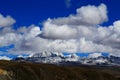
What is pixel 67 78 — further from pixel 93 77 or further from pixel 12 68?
pixel 12 68

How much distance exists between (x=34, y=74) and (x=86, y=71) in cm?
2243

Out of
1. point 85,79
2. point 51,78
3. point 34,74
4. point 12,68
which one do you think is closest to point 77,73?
point 85,79

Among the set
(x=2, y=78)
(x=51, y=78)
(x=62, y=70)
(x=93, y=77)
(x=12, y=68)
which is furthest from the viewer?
(x=93, y=77)

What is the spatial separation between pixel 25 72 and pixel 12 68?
3564 millimetres

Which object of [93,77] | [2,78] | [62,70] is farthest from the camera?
[93,77]

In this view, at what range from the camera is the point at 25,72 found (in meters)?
75.7

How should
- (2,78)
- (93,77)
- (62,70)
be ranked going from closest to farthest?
(2,78)
(62,70)
(93,77)

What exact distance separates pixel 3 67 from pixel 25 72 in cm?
555

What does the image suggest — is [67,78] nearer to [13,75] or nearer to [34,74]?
[34,74]

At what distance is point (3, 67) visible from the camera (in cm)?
7369

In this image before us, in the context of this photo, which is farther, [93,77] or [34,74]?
[93,77]

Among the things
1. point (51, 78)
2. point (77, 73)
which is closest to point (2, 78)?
point (51, 78)

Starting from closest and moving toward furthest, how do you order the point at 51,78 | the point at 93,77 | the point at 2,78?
the point at 2,78 < the point at 51,78 < the point at 93,77

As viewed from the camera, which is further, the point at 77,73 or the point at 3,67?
the point at 77,73
